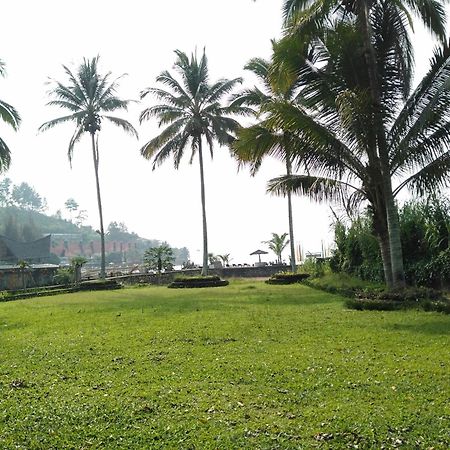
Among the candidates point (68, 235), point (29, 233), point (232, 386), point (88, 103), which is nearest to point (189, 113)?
point (88, 103)

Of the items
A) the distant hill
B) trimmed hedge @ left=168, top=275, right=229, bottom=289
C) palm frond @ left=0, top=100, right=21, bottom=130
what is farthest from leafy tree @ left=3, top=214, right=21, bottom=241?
palm frond @ left=0, top=100, right=21, bottom=130

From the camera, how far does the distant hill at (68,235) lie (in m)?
75.0

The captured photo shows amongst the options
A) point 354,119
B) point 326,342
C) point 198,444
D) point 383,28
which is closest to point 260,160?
point 354,119

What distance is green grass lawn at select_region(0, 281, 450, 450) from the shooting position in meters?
3.45

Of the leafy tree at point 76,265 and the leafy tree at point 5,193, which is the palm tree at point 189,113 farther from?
the leafy tree at point 5,193

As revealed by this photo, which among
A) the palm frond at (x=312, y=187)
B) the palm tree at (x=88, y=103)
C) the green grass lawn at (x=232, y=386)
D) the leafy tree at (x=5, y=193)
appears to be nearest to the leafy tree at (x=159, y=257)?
the palm tree at (x=88, y=103)

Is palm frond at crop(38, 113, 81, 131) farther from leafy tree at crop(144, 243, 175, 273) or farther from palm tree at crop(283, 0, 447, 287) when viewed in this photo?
palm tree at crop(283, 0, 447, 287)

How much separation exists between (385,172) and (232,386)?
272 inches

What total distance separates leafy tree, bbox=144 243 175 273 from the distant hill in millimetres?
50748

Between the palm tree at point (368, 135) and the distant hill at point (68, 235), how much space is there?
6827cm

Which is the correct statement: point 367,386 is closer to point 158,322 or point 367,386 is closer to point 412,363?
point 412,363

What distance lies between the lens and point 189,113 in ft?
76.7

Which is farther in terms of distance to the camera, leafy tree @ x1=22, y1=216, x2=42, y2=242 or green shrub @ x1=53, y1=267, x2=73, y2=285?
leafy tree @ x1=22, y1=216, x2=42, y2=242

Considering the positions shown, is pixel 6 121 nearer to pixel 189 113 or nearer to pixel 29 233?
pixel 189 113
